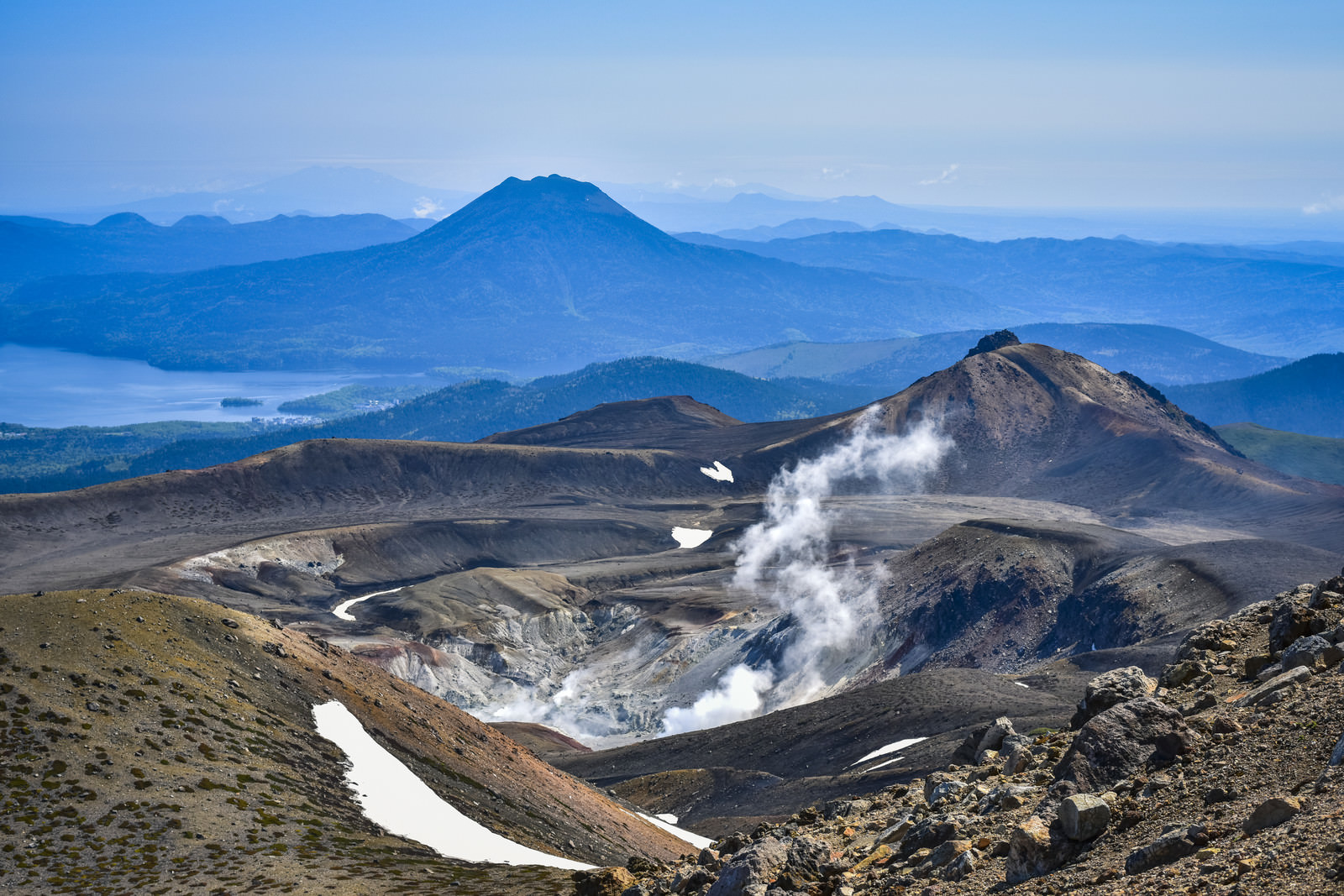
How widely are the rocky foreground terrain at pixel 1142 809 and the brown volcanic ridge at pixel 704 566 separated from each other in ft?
51.1

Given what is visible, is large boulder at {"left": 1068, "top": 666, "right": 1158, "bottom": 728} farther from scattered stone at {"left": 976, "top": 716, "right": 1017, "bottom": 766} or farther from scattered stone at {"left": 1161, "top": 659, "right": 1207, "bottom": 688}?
scattered stone at {"left": 976, "top": 716, "right": 1017, "bottom": 766}

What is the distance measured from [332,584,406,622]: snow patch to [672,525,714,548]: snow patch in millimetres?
39888

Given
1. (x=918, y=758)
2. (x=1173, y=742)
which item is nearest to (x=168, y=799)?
(x=1173, y=742)

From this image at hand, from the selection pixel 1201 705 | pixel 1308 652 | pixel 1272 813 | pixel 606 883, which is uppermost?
pixel 1308 652

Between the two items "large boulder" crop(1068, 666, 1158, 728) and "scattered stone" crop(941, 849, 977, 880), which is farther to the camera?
Result: "large boulder" crop(1068, 666, 1158, 728)

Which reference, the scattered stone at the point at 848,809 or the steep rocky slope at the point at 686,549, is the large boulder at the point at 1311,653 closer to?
the scattered stone at the point at 848,809

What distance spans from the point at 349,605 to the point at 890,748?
8092 cm

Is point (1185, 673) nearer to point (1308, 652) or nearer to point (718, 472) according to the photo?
point (1308, 652)

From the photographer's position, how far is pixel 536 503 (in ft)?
556

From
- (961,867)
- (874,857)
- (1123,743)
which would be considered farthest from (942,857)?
(1123,743)

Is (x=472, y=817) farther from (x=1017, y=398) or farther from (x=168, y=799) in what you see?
(x=1017, y=398)

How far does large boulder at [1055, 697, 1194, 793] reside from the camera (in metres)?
16.7

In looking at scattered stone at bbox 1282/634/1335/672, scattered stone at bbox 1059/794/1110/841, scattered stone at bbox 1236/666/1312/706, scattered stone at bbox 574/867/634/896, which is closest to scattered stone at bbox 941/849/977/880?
scattered stone at bbox 1059/794/1110/841

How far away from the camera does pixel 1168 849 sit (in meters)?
13.7
